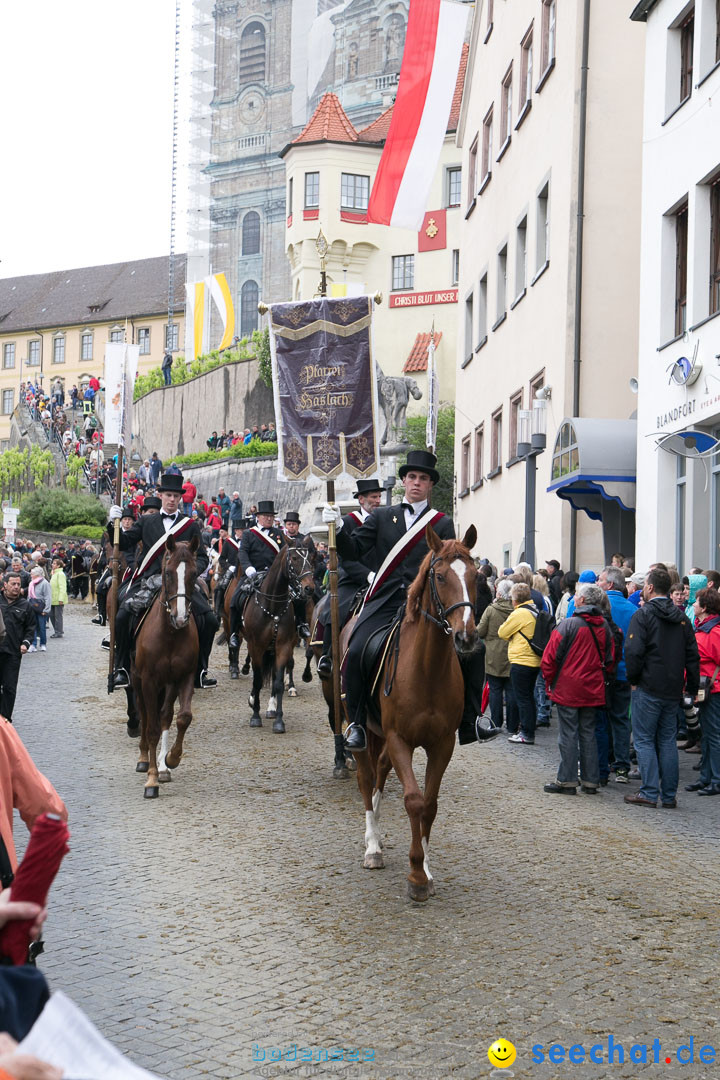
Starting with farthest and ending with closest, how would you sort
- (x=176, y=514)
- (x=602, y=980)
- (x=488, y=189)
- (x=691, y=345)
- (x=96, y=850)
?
(x=488, y=189)
(x=691, y=345)
(x=176, y=514)
(x=96, y=850)
(x=602, y=980)

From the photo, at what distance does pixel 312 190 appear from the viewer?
6888 cm

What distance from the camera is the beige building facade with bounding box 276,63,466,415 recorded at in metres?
67.1

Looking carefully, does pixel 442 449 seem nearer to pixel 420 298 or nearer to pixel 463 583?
pixel 420 298

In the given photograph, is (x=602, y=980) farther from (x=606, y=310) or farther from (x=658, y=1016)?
(x=606, y=310)

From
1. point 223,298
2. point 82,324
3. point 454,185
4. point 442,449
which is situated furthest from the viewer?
point 82,324

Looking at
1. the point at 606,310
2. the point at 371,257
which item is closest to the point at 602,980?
the point at 606,310

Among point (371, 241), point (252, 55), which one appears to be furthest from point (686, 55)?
point (252, 55)

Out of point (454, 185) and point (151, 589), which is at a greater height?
point (454, 185)

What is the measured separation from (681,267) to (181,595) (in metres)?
11.9

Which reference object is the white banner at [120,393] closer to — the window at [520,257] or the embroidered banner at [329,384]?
the window at [520,257]

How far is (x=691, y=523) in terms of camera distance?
66.0 feet

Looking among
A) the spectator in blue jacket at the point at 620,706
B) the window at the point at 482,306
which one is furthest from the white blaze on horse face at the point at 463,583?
the window at the point at 482,306

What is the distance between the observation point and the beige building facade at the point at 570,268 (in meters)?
25.4

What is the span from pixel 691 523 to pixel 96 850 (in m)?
12.7
